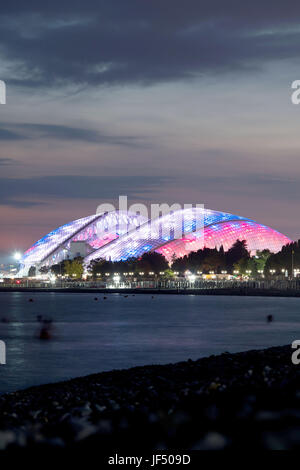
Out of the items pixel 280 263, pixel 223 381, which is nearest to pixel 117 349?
pixel 223 381

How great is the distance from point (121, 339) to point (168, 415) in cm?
3066

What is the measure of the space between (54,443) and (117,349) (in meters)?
25.2

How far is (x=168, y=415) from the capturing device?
397 inches

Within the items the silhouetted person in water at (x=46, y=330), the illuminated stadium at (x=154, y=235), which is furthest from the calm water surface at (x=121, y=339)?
the illuminated stadium at (x=154, y=235)

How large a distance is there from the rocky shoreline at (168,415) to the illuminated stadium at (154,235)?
12630cm

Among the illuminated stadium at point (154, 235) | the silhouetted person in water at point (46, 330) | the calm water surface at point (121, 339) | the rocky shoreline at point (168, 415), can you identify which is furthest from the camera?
the illuminated stadium at point (154, 235)

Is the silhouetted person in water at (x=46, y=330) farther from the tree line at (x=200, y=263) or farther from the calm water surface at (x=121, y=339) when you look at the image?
the tree line at (x=200, y=263)

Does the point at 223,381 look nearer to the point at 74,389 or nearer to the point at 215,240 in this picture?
the point at 74,389

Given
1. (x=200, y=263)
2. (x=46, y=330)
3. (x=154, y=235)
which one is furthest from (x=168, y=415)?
(x=154, y=235)

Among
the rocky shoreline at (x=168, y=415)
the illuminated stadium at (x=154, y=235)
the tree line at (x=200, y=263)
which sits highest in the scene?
the illuminated stadium at (x=154, y=235)

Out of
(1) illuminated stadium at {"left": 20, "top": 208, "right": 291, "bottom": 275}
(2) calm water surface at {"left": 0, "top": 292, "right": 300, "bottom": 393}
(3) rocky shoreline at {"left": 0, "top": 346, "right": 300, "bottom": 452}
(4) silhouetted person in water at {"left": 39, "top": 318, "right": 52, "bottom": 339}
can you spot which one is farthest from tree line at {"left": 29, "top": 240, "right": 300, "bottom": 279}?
(3) rocky shoreline at {"left": 0, "top": 346, "right": 300, "bottom": 452}

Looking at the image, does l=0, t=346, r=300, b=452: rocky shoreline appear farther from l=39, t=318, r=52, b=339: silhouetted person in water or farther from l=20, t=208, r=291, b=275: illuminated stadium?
l=20, t=208, r=291, b=275: illuminated stadium

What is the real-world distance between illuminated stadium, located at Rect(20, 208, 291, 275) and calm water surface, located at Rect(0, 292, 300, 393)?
77.5 meters

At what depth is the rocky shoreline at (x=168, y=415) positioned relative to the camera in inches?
326
